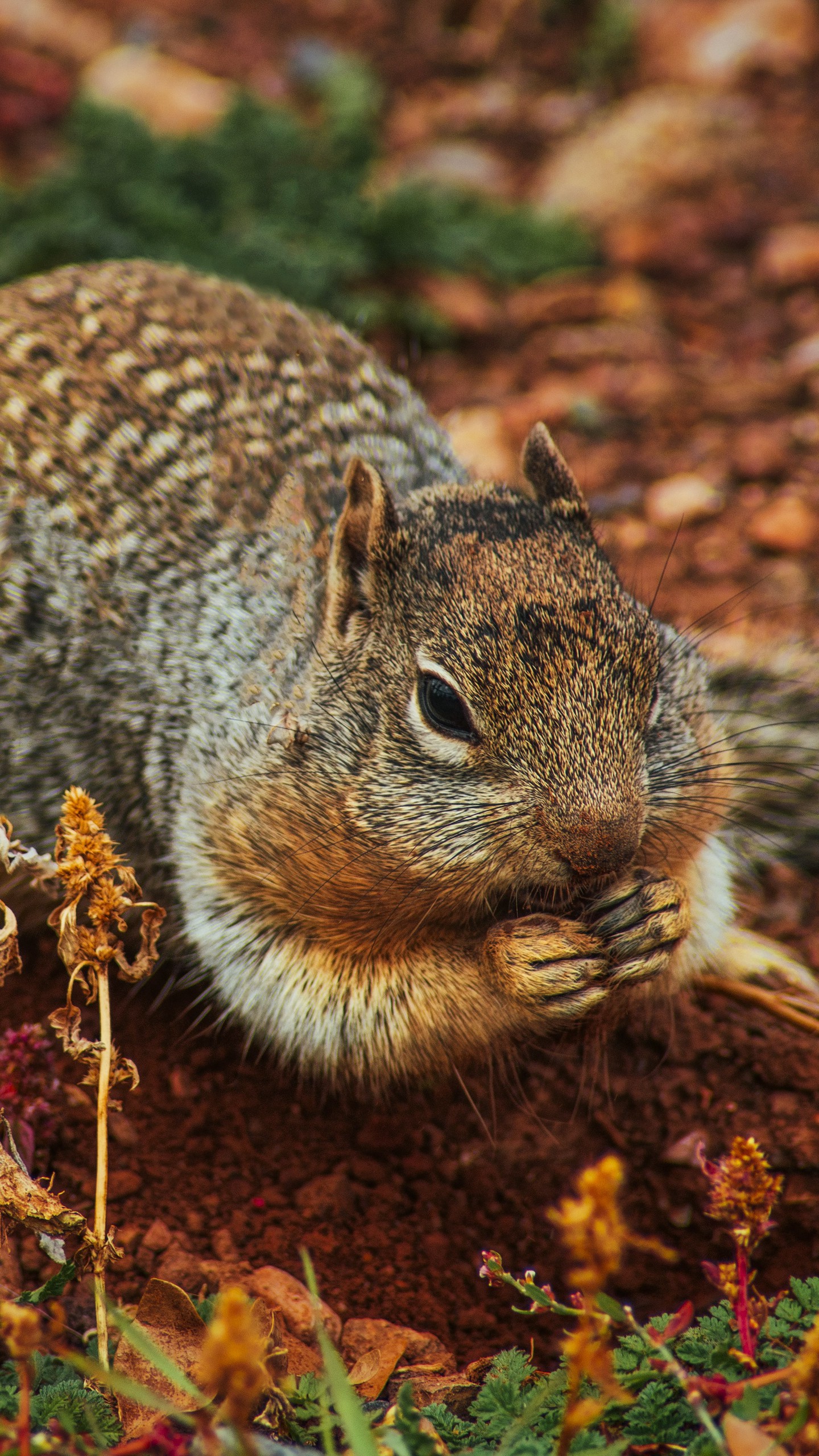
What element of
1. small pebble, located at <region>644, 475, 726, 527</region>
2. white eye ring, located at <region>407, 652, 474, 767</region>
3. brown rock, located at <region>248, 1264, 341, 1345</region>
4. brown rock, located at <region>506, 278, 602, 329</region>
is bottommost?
brown rock, located at <region>248, 1264, 341, 1345</region>

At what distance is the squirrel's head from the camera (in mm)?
3006

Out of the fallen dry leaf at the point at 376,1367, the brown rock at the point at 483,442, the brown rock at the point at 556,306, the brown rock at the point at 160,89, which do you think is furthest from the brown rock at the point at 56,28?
the fallen dry leaf at the point at 376,1367

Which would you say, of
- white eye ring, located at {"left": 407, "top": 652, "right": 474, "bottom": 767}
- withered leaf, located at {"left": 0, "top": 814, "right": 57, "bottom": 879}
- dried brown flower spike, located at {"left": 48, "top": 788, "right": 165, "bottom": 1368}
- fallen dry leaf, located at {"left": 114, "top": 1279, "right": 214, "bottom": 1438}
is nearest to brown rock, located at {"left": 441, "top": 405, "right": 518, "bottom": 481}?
white eye ring, located at {"left": 407, "top": 652, "right": 474, "bottom": 767}

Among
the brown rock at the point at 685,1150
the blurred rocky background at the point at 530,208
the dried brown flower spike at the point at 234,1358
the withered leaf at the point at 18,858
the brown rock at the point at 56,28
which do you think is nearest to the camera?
the dried brown flower spike at the point at 234,1358

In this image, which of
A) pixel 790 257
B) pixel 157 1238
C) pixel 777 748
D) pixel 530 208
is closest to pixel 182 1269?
pixel 157 1238

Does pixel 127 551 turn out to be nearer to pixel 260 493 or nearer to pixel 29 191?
pixel 260 493

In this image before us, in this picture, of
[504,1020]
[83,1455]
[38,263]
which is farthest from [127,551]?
[38,263]

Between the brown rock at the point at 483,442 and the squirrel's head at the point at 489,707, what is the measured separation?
2.58 m

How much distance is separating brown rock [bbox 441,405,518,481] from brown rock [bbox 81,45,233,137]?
304cm

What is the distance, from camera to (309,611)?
3.72 metres

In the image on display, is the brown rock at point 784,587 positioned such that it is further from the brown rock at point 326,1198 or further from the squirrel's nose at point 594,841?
the brown rock at point 326,1198

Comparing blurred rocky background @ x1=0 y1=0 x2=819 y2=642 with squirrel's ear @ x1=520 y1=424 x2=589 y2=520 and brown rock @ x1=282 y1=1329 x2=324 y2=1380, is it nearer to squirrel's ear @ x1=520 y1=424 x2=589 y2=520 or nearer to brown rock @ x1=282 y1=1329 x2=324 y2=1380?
squirrel's ear @ x1=520 y1=424 x2=589 y2=520

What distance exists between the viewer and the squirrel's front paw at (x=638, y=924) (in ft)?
10.6

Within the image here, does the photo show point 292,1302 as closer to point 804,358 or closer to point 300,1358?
point 300,1358
